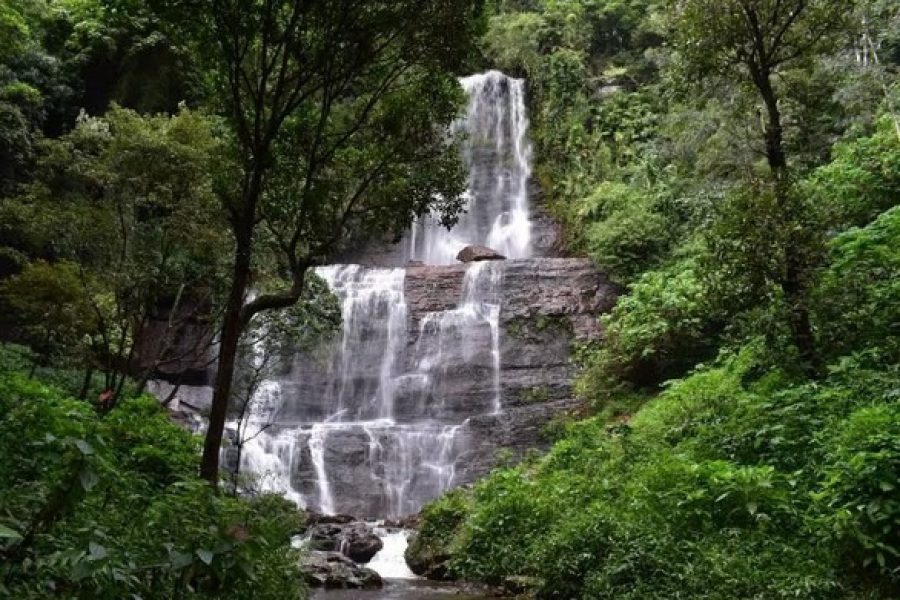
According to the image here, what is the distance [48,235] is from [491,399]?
1100 centimetres

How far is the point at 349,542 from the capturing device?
1349 cm

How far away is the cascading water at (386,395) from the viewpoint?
17.7 meters

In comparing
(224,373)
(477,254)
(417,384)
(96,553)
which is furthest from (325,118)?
(477,254)

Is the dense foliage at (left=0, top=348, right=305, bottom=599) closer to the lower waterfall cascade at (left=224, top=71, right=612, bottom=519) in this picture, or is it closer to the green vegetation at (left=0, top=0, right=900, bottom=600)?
the green vegetation at (left=0, top=0, right=900, bottom=600)

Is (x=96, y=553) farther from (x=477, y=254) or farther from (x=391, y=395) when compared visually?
(x=477, y=254)

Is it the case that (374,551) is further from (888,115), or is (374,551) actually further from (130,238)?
(888,115)

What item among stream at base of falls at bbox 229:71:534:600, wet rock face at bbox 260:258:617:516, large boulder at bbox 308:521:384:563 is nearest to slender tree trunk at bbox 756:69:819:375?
stream at base of falls at bbox 229:71:534:600

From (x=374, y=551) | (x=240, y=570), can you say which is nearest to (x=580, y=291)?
(x=374, y=551)

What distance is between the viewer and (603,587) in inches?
312

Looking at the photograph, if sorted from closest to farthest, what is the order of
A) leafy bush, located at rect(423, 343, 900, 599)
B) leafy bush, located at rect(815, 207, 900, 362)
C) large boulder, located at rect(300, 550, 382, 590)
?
leafy bush, located at rect(423, 343, 900, 599), leafy bush, located at rect(815, 207, 900, 362), large boulder, located at rect(300, 550, 382, 590)

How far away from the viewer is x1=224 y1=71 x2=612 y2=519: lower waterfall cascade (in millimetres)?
17734

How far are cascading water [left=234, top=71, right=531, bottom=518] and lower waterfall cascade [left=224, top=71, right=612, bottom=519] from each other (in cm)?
3

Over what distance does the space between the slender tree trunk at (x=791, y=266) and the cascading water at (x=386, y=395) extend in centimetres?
959

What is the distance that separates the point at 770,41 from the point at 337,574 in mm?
9706
